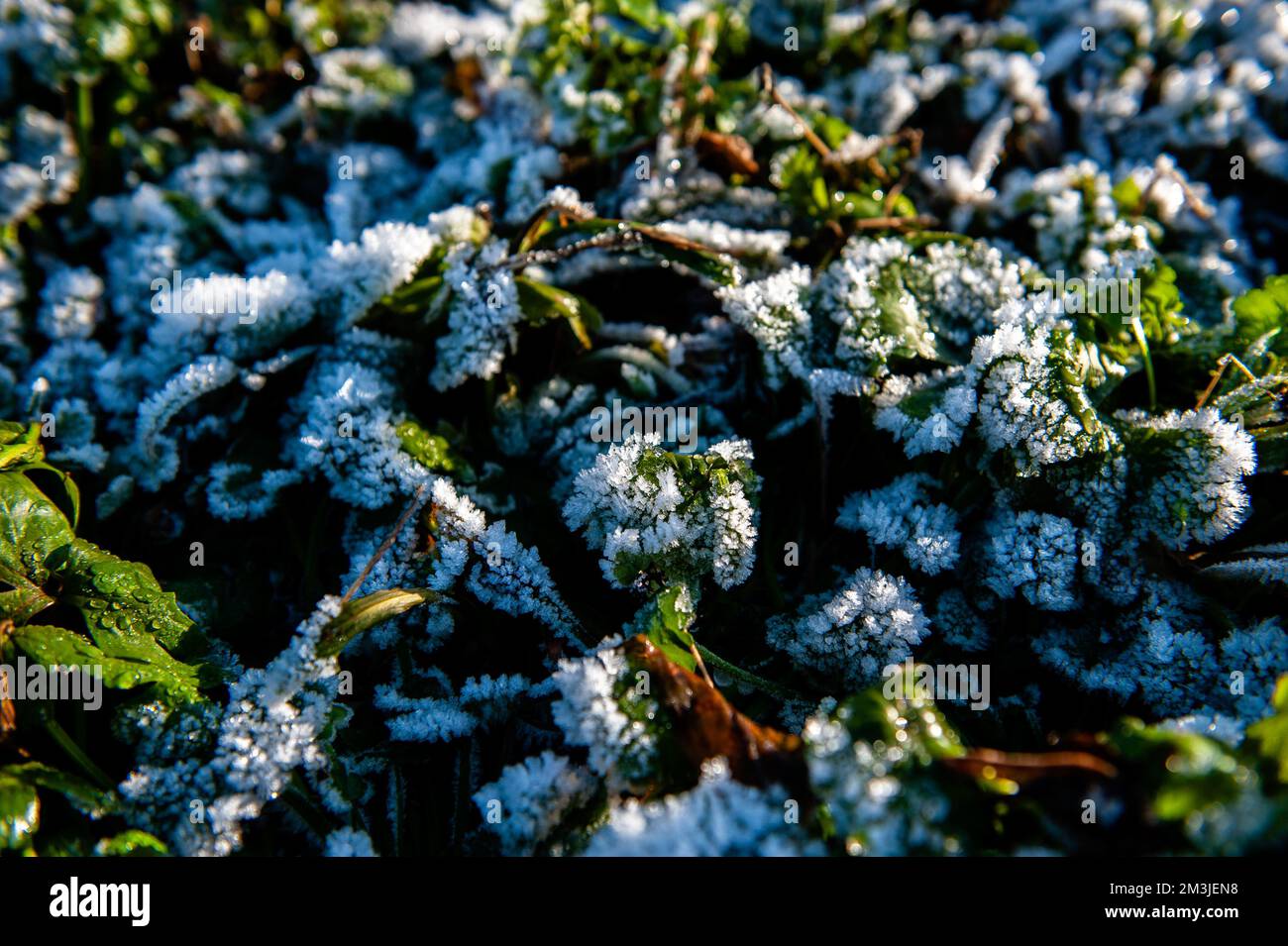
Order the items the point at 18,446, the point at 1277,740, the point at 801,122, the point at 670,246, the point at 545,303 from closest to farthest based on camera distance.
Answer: the point at 1277,740 → the point at 18,446 → the point at 545,303 → the point at 670,246 → the point at 801,122

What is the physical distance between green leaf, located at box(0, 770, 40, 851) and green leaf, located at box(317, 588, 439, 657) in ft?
1.75

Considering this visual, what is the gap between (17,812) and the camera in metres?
1.54

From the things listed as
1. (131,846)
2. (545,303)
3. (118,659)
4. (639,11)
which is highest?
(639,11)

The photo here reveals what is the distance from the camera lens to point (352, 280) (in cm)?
225

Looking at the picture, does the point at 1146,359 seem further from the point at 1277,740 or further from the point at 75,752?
the point at 75,752

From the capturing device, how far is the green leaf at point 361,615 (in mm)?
1739

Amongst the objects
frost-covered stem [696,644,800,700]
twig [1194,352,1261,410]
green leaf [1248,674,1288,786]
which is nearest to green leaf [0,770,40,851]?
frost-covered stem [696,644,800,700]

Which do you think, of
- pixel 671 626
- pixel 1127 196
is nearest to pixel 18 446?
pixel 671 626

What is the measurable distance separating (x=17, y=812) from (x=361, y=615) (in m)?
0.65

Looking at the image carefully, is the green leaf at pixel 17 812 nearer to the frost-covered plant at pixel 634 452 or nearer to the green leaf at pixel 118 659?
the frost-covered plant at pixel 634 452

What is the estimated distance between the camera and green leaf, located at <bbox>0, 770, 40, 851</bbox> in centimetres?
151

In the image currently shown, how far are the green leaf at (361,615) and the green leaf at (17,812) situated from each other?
534mm

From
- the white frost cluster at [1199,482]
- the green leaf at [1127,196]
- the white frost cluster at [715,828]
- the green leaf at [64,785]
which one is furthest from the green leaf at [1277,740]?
the green leaf at [64,785]

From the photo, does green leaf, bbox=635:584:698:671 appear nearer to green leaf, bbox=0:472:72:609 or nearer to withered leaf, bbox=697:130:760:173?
green leaf, bbox=0:472:72:609
